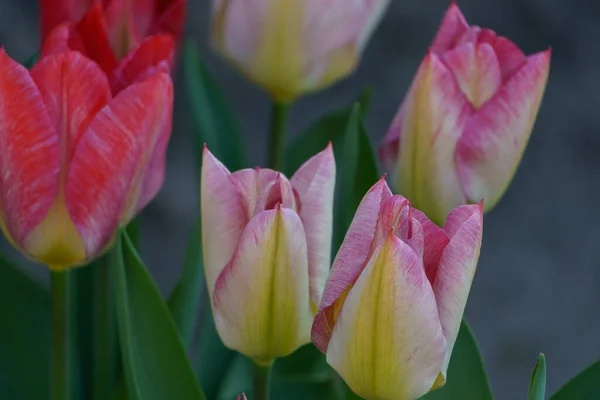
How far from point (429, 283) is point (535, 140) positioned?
2.82ft

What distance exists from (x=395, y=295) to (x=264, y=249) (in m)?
0.05

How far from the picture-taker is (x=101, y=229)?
375mm

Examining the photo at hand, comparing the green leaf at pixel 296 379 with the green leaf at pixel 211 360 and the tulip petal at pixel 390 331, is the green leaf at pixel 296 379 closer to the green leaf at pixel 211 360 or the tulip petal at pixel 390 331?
the green leaf at pixel 211 360

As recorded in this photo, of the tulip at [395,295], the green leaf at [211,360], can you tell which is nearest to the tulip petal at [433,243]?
the tulip at [395,295]

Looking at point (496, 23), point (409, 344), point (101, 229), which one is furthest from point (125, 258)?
point (496, 23)

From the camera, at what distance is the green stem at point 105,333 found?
0.48m

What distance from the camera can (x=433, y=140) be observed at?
39 centimetres

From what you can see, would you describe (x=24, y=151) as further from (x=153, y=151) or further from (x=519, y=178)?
(x=519, y=178)

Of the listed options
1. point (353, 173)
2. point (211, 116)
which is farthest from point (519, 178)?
point (353, 173)

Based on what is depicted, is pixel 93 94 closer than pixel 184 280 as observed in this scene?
Yes

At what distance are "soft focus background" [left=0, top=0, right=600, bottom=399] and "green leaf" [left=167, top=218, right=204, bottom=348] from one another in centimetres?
57

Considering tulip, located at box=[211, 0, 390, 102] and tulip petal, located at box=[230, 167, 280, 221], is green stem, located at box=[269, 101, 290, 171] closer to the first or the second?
tulip, located at box=[211, 0, 390, 102]

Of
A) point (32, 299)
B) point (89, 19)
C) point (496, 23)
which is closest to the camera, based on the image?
point (89, 19)

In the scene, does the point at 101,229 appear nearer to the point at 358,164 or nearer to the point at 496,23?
the point at 358,164
